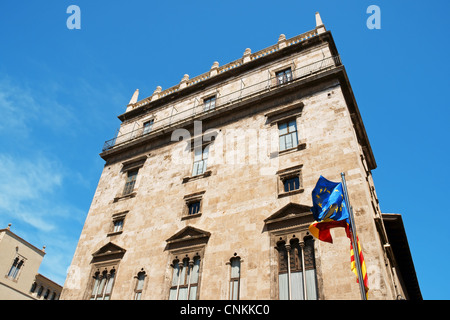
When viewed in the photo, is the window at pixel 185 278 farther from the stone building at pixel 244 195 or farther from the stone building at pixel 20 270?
the stone building at pixel 20 270

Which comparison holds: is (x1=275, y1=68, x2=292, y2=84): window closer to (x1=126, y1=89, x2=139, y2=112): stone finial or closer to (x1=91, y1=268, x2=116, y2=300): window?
(x1=126, y1=89, x2=139, y2=112): stone finial

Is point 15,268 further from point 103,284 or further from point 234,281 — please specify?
point 234,281

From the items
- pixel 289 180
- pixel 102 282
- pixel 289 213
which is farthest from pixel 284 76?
pixel 102 282

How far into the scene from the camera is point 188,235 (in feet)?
59.9

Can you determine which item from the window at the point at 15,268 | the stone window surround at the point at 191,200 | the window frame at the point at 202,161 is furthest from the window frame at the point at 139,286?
the window at the point at 15,268

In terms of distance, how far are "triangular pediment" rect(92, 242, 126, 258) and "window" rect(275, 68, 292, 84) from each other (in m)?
15.0

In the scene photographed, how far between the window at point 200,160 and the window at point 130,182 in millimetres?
5427

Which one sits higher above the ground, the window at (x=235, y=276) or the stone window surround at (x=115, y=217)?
the stone window surround at (x=115, y=217)

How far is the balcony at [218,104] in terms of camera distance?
21102mm

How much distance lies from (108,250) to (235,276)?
31.0ft

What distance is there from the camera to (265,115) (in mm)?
20906
